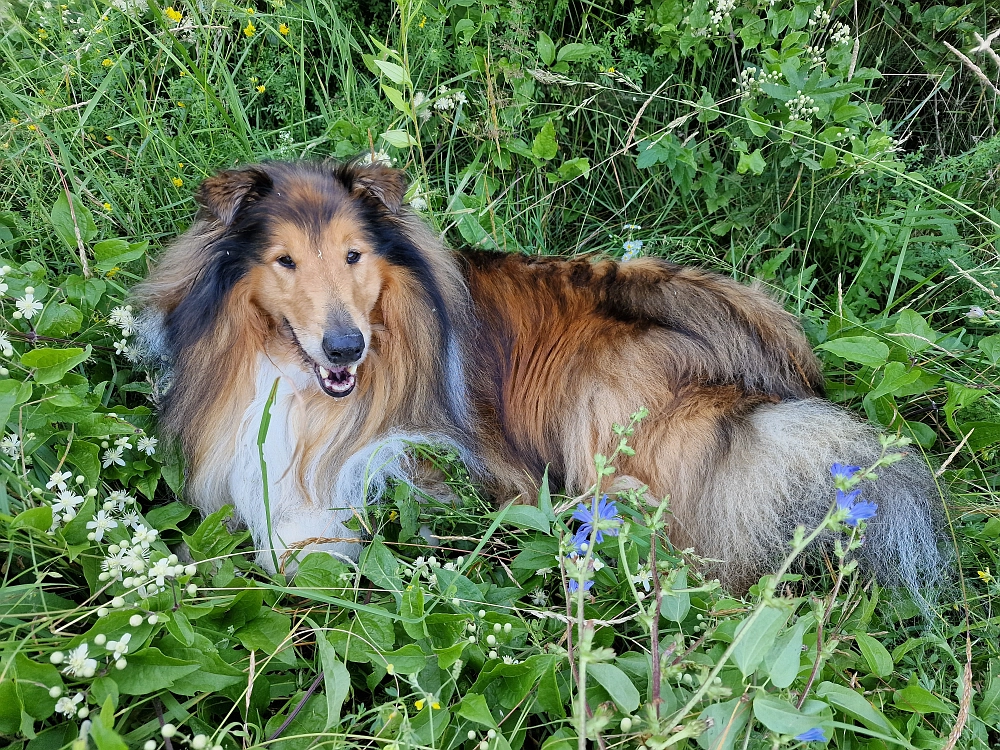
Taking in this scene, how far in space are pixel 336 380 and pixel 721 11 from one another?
2.51 m

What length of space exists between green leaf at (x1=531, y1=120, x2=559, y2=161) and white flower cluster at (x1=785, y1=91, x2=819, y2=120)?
42.3 inches

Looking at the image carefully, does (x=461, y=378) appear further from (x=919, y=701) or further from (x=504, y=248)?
(x=919, y=701)

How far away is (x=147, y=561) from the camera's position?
2.04 meters

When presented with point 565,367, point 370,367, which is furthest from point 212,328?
point 565,367

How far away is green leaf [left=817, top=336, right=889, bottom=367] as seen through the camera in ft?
8.93

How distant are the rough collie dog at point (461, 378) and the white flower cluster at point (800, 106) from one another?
3.03 feet

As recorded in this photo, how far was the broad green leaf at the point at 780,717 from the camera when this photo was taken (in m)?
1.52

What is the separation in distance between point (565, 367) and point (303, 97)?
6.92ft

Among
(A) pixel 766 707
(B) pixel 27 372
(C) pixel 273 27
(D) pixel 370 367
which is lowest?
(A) pixel 766 707

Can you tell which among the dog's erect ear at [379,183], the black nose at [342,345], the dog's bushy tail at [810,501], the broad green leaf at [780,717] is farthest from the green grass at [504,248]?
the black nose at [342,345]

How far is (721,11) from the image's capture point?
3.43 metres

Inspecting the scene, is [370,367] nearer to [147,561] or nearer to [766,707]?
[147,561]

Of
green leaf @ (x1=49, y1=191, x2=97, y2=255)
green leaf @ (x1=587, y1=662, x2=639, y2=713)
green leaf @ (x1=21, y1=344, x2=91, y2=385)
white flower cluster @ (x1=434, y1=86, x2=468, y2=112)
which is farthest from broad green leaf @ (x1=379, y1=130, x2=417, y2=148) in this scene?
green leaf @ (x1=587, y1=662, x2=639, y2=713)

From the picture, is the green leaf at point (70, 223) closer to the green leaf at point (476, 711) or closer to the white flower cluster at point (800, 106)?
the green leaf at point (476, 711)
